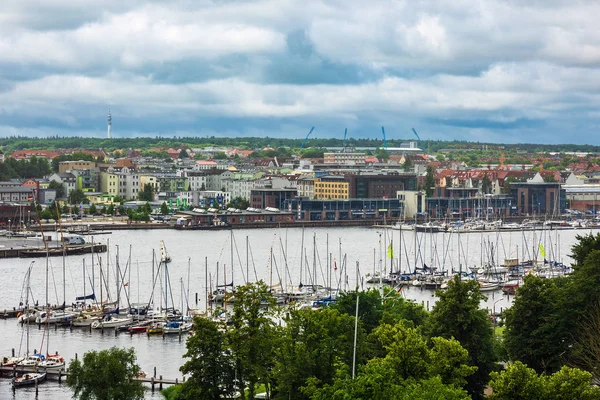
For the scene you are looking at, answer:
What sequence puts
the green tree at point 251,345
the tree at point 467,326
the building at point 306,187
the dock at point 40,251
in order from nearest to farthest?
the green tree at point 251,345, the tree at point 467,326, the dock at point 40,251, the building at point 306,187

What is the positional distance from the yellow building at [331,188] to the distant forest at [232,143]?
6138 cm

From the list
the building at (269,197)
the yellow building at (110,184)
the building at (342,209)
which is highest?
the yellow building at (110,184)

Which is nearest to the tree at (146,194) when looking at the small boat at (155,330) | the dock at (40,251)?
the dock at (40,251)

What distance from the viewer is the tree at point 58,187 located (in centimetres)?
6600

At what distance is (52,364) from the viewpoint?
20594 millimetres

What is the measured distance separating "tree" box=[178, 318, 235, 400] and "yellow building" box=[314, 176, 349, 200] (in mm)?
50867

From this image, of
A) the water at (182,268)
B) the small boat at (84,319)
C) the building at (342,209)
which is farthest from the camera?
the building at (342,209)

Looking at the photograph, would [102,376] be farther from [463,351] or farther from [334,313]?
[463,351]

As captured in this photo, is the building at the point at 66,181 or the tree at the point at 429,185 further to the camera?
the tree at the point at 429,185

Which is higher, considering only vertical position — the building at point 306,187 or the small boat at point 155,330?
the building at point 306,187

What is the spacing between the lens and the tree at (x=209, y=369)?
15.6 m

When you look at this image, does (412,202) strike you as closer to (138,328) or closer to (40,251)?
(40,251)

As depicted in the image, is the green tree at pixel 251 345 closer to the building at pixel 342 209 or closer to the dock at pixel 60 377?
the dock at pixel 60 377

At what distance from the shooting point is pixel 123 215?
60250 mm
